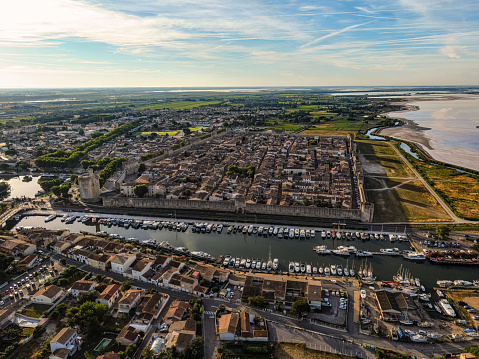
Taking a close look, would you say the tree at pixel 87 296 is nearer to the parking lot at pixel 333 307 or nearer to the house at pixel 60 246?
the house at pixel 60 246

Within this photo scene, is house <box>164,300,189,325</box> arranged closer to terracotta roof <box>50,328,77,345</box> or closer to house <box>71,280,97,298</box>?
terracotta roof <box>50,328,77,345</box>

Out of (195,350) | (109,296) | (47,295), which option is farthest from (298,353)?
(47,295)

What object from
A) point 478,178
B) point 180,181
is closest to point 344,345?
point 180,181

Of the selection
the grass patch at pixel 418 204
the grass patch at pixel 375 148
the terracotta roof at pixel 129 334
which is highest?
the grass patch at pixel 375 148

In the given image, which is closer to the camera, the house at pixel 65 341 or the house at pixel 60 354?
the house at pixel 60 354

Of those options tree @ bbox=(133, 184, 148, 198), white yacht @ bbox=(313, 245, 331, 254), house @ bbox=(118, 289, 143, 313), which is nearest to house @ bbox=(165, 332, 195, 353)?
house @ bbox=(118, 289, 143, 313)

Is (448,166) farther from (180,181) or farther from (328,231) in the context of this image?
(180,181)

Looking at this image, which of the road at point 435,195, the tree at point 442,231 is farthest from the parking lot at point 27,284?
the road at point 435,195
